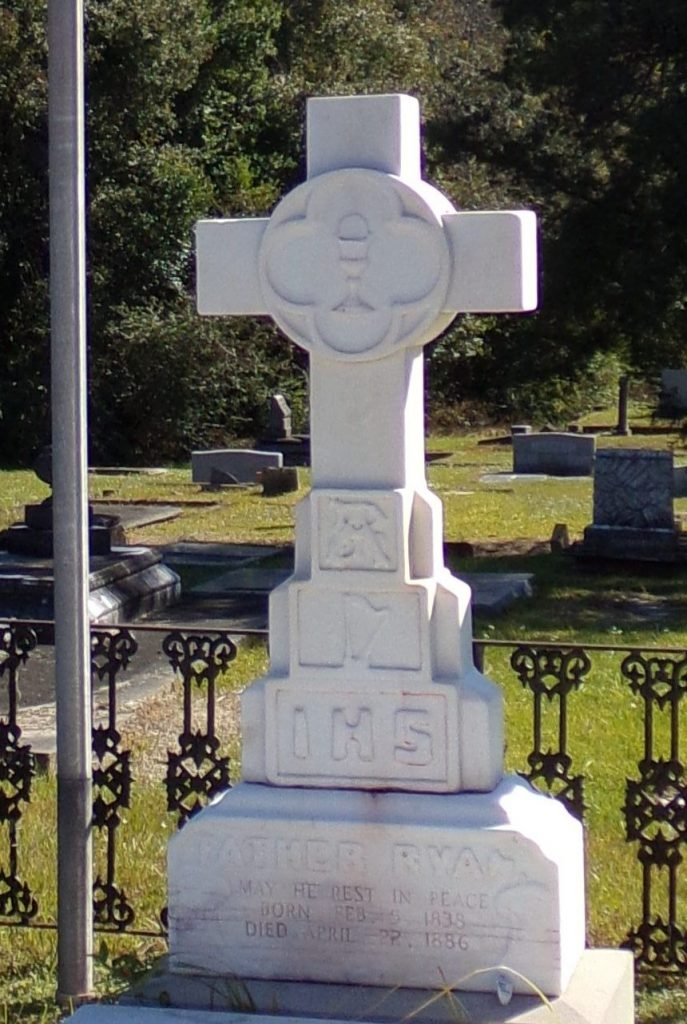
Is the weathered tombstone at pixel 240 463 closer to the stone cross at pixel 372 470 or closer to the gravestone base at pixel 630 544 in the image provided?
the gravestone base at pixel 630 544

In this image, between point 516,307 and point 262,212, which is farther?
point 262,212

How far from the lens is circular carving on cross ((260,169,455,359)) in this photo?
3.40 meters

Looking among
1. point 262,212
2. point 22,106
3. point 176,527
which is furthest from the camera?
point 262,212

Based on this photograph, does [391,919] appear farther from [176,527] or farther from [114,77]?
[114,77]

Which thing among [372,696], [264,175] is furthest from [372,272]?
[264,175]

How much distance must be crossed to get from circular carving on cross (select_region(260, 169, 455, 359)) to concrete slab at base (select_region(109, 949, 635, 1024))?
4.41 feet

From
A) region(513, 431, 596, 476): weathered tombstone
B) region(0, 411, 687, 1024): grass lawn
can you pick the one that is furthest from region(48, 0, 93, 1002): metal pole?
region(513, 431, 596, 476): weathered tombstone

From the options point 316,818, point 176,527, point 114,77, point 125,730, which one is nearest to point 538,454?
point 176,527

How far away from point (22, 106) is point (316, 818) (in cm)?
2367

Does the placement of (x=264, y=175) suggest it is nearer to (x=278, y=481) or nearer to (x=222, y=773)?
(x=278, y=481)

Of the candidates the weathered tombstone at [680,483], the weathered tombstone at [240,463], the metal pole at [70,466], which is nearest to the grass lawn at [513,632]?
the metal pole at [70,466]

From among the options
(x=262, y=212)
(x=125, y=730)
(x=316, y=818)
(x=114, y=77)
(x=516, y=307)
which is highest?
(x=114, y=77)

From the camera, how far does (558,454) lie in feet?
73.0

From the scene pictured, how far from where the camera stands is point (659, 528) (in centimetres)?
1342
